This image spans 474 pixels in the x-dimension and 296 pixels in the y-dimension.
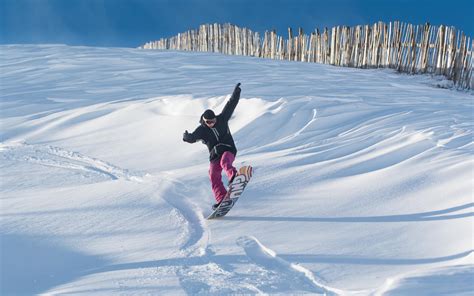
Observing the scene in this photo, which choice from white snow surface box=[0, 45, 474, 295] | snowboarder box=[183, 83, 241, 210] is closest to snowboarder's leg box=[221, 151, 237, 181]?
snowboarder box=[183, 83, 241, 210]

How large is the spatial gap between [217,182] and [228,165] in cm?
22

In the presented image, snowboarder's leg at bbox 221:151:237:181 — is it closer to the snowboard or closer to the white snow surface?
the snowboard

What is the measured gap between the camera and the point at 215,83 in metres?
10.2

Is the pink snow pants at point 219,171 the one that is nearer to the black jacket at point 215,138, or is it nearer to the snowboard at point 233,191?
the black jacket at point 215,138

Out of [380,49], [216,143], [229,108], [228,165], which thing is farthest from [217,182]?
[380,49]

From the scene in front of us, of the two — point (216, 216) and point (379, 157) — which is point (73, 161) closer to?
point (216, 216)

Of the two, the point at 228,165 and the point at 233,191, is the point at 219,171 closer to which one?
the point at 228,165

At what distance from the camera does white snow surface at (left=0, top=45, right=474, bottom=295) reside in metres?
3.31

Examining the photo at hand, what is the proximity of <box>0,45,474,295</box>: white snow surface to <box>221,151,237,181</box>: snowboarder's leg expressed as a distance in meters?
0.37

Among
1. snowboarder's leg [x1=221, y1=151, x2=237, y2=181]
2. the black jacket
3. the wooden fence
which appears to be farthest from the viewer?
the wooden fence

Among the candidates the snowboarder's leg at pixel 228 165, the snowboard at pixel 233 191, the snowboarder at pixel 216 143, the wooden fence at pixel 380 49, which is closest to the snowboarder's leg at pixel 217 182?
the snowboarder at pixel 216 143

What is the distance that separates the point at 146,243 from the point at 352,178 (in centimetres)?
231

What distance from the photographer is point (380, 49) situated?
15.4 m

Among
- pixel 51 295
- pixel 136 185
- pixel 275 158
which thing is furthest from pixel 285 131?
pixel 51 295
